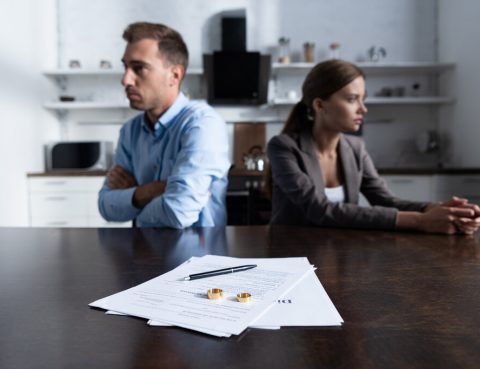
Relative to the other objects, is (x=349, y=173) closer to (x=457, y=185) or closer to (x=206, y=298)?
(x=206, y=298)

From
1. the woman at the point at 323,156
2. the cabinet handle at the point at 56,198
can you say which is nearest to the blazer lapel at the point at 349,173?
the woman at the point at 323,156

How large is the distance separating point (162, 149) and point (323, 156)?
24.5 inches

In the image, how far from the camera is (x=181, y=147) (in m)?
1.54

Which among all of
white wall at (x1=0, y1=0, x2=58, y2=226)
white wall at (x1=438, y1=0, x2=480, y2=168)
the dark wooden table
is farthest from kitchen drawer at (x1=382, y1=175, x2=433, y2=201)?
white wall at (x1=0, y1=0, x2=58, y2=226)

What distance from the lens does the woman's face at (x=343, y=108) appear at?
5.60ft

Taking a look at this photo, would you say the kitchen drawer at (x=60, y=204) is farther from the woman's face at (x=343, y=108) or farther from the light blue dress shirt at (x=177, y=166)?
the woman's face at (x=343, y=108)

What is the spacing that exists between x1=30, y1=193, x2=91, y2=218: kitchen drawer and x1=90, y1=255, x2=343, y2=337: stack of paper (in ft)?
10.5

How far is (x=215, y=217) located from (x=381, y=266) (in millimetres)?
854

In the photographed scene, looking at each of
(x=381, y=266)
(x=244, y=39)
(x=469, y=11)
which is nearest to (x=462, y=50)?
(x=469, y=11)

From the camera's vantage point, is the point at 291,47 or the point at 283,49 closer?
the point at 283,49

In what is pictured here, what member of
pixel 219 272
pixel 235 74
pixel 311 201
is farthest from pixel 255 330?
pixel 235 74

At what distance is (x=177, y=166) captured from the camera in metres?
1.47

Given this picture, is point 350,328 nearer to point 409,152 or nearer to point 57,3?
point 409,152

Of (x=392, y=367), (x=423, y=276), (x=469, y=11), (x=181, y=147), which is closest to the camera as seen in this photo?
(x=392, y=367)
